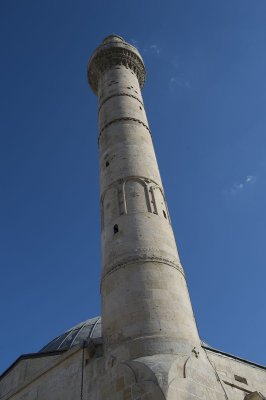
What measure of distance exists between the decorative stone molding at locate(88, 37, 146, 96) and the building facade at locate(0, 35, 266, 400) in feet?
21.4

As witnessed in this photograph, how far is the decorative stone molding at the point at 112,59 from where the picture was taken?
812 inches

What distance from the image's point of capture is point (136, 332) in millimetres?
9547

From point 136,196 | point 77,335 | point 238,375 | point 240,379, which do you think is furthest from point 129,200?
point 77,335

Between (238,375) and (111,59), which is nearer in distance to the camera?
(238,375)

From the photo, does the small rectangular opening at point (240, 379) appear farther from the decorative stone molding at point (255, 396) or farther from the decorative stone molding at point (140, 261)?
the decorative stone molding at point (140, 261)

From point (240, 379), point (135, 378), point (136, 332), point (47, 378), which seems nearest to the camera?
point (135, 378)

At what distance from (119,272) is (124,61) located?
13.4 metres

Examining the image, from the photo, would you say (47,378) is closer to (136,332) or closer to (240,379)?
(136,332)

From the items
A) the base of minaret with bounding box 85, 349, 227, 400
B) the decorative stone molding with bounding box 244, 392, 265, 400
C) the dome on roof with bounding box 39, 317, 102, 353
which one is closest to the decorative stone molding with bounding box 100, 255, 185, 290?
the base of minaret with bounding box 85, 349, 227, 400

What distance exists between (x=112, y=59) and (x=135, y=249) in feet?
41.9

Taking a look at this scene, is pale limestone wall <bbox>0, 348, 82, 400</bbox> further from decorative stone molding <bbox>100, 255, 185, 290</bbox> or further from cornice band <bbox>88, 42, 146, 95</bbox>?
cornice band <bbox>88, 42, 146, 95</bbox>

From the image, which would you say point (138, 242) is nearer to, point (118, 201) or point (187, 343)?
point (118, 201)

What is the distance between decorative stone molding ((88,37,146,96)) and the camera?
20625mm

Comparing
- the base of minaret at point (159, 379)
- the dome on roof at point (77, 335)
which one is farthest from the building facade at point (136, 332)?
the dome on roof at point (77, 335)
